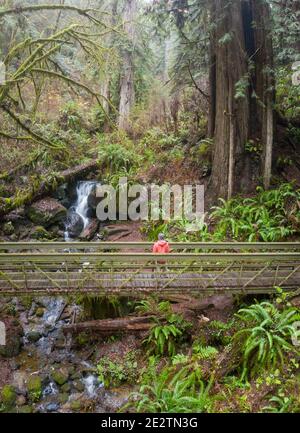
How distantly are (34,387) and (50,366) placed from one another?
69 cm

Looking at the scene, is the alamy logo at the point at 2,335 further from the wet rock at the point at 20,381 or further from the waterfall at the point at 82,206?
the waterfall at the point at 82,206

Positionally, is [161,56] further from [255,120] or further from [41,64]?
[41,64]

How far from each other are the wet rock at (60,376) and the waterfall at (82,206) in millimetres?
7415

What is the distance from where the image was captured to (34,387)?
26.9 ft

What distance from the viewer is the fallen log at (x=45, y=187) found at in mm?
15422

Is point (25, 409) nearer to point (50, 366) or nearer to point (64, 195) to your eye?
point (50, 366)

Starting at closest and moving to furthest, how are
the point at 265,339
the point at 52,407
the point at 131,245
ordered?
the point at 265,339, the point at 52,407, the point at 131,245

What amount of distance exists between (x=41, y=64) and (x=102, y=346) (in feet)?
26.4

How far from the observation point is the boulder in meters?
15.6

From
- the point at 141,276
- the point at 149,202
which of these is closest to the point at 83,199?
the point at 149,202

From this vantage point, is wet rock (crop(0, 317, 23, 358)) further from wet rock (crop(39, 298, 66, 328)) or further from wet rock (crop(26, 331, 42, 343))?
wet rock (crop(39, 298, 66, 328))

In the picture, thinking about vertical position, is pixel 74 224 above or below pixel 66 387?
above

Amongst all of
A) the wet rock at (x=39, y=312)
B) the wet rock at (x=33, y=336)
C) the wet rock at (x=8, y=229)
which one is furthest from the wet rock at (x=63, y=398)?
the wet rock at (x=8, y=229)
